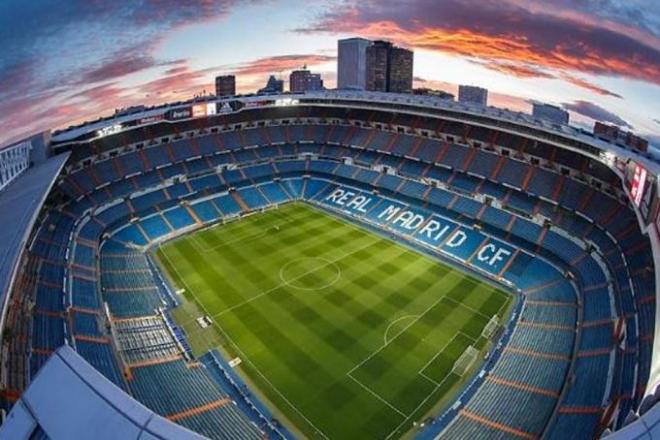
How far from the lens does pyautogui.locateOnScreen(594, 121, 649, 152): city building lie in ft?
116

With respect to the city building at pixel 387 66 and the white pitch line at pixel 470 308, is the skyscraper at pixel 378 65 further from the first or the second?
Answer: the white pitch line at pixel 470 308

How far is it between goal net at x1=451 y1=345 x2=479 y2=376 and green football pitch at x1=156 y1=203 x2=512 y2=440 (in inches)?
2.6

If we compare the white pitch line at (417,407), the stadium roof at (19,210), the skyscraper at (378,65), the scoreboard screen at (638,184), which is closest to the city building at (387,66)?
the skyscraper at (378,65)

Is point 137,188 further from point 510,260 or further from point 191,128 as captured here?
point 510,260

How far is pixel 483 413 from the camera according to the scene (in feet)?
75.9

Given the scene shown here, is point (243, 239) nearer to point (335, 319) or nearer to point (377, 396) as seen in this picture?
point (335, 319)

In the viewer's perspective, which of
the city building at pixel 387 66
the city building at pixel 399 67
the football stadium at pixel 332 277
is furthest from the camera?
the city building at pixel 399 67

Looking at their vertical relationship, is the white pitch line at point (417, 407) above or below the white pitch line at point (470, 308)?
below

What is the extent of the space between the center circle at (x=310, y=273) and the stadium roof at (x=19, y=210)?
19.0 meters

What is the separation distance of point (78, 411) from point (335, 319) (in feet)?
84.9

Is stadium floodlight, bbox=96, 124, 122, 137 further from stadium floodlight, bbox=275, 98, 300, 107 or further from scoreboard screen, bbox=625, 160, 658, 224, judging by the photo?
scoreboard screen, bbox=625, 160, 658, 224

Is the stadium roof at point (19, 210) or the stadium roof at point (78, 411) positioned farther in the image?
the stadium roof at point (19, 210)

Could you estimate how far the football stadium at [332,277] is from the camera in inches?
867

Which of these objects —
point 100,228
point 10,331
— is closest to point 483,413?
point 10,331
